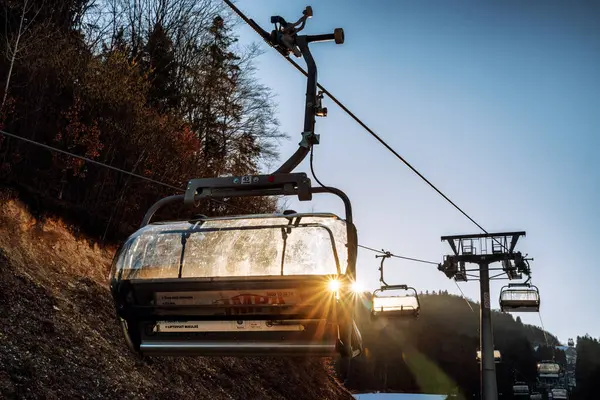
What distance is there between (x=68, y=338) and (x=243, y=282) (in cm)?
807

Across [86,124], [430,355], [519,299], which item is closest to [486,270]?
[519,299]

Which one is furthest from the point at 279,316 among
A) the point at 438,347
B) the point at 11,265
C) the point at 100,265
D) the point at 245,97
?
the point at 438,347

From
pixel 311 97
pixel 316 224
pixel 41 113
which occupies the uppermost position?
pixel 41 113

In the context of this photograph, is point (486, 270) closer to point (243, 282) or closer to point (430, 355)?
point (243, 282)

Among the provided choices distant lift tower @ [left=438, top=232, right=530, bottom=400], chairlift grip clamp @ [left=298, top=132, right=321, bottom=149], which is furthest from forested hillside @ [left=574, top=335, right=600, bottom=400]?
chairlift grip clamp @ [left=298, top=132, right=321, bottom=149]

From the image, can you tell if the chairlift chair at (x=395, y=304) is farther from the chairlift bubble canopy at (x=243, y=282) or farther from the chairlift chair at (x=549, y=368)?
the chairlift chair at (x=549, y=368)

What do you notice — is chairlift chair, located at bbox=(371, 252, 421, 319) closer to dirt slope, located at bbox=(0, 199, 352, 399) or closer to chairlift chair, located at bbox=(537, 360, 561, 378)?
dirt slope, located at bbox=(0, 199, 352, 399)

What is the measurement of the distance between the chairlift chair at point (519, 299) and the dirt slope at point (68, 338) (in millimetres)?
9768

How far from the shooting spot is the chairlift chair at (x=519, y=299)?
2070 centimetres

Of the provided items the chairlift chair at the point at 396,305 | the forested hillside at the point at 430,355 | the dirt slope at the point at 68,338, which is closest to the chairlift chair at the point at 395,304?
the chairlift chair at the point at 396,305

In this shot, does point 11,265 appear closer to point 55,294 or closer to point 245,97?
point 55,294

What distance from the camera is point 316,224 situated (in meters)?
→ 4.52

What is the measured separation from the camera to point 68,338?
35.9 ft

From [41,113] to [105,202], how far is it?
3.08m
